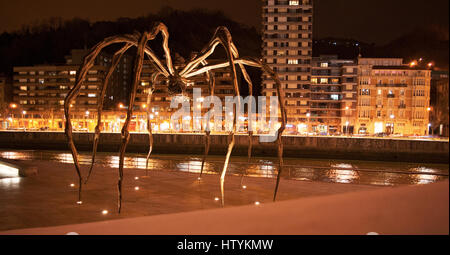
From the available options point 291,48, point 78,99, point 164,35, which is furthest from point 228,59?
point 78,99

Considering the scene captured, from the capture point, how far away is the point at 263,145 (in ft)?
127

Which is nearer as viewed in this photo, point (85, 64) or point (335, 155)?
point (85, 64)

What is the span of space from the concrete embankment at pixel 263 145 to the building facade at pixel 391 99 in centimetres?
3134

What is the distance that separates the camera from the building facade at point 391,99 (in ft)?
213

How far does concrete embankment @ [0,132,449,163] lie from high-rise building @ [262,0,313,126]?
31.1m

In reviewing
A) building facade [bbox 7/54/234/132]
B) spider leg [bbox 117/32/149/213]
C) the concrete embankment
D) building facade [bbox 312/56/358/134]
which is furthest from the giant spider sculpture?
building facade [bbox 312/56/358/134]

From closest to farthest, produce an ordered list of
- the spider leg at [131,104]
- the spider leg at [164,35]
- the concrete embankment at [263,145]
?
1. the spider leg at [131,104]
2. the spider leg at [164,35]
3. the concrete embankment at [263,145]

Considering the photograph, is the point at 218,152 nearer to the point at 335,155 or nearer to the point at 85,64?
the point at 335,155

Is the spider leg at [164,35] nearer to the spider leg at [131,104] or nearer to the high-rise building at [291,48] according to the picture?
the spider leg at [131,104]

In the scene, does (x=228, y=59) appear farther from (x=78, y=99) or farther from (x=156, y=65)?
(x=78, y=99)

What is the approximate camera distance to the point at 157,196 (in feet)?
27.6

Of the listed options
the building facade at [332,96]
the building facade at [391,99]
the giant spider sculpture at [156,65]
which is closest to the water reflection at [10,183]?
the giant spider sculpture at [156,65]
